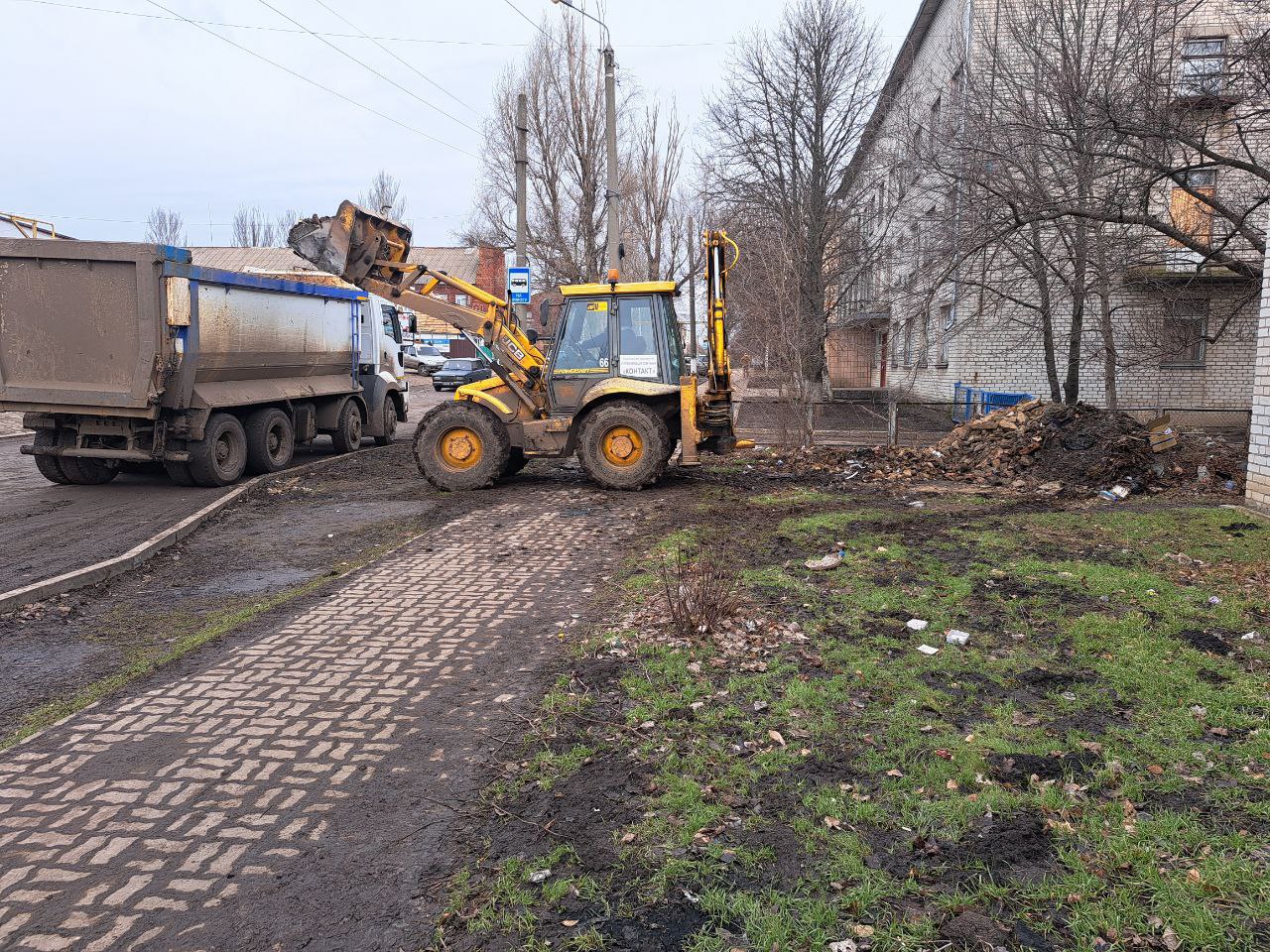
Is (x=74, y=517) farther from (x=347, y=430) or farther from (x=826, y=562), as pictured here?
(x=826, y=562)

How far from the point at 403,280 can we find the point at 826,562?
7344mm

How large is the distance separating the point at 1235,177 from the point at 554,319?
1354 cm

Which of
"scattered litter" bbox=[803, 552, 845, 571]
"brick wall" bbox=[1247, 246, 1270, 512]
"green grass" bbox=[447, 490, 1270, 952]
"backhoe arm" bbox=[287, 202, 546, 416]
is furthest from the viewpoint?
"backhoe arm" bbox=[287, 202, 546, 416]

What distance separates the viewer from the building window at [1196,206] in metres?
12.0

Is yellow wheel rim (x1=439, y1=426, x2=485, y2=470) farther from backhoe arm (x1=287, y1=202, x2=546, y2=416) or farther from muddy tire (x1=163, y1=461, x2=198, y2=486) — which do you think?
muddy tire (x1=163, y1=461, x2=198, y2=486)

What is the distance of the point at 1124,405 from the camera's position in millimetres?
21797

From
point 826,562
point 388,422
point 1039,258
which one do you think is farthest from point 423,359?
point 826,562

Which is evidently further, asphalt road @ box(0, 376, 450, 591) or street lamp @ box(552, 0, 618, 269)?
street lamp @ box(552, 0, 618, 269)

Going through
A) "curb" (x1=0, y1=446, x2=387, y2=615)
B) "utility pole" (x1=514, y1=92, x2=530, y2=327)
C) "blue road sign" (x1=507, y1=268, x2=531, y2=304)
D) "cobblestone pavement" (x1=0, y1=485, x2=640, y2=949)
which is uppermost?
"utility pole" (x1=514, y1=92, x2=530, y2=327)

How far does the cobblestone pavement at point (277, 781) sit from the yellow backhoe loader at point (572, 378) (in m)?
5.10

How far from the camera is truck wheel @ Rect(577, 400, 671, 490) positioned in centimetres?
1177

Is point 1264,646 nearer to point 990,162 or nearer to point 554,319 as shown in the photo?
point 554,319

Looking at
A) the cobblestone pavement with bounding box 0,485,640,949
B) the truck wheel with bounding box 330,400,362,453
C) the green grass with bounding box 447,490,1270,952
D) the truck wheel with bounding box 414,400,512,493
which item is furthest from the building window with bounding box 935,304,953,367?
the cobblestone pavement with bounding box 0,485,640,949

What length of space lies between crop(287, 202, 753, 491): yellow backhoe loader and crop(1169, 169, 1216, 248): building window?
20.2 feet
